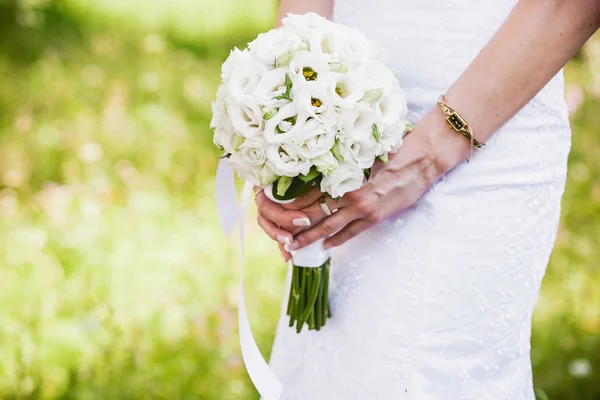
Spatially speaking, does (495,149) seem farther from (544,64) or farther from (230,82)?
(230,82)

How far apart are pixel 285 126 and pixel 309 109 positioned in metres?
0.07

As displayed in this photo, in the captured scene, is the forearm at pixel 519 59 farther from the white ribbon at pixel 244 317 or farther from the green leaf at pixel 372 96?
the white ribbon at pixel 244 317

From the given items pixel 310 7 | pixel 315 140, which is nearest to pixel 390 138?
pixel 315 140

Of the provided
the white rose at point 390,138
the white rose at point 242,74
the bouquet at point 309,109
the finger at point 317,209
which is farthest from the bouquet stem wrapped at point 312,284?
the white rose at point 242,74

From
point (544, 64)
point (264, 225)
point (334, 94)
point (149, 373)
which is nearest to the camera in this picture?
point (334, 94)

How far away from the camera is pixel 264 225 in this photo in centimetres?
181

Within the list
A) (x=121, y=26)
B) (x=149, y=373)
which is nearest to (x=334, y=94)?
(x=149, y=373)

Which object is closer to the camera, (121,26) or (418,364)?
(418,364)

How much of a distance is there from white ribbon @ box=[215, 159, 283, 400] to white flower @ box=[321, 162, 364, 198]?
0.37m

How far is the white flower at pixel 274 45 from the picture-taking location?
1525mm

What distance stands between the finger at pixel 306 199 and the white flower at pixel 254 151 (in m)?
0.14

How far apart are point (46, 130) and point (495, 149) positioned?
411cm

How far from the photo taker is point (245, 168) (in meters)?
1.61

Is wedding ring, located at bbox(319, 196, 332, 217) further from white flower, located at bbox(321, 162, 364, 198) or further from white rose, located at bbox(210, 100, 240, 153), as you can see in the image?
white rose, located at bbox(210, 100, 240, 153)
